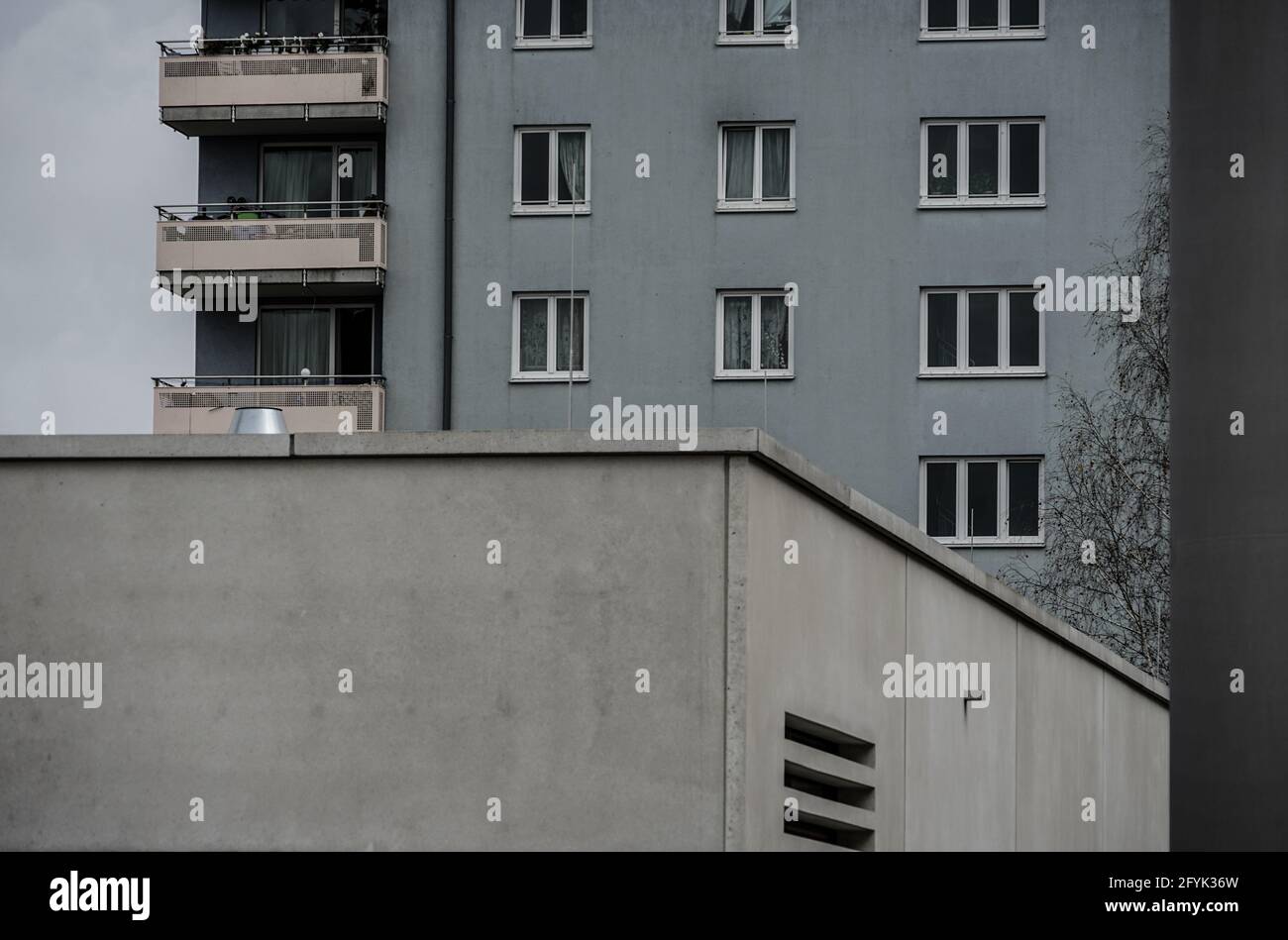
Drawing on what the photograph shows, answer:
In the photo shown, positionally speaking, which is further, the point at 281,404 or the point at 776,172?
the point at 776,172

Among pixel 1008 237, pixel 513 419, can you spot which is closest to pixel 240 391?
pixel 513 419

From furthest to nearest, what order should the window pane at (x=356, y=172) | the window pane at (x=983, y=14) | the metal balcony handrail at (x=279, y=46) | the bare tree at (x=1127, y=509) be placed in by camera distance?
the window pane at (x=356, y=172)
the metal balcony handrail at (x=279, y=46)
the window pane at (x=983, y=14)
the bare tree at (x=1127, y=509)

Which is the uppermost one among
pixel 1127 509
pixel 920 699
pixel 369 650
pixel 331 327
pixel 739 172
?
pixel 739 172

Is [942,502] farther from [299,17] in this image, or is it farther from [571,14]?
[299,17]

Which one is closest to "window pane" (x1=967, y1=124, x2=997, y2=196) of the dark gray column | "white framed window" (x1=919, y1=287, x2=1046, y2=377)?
"white framed window" (x1=919, y1=287, x2=1046, y2=377)

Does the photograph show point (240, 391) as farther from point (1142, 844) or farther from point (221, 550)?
point (221, 550)

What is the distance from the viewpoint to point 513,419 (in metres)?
38.5

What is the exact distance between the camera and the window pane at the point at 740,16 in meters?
39.4

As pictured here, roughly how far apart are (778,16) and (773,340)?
6.47 meters

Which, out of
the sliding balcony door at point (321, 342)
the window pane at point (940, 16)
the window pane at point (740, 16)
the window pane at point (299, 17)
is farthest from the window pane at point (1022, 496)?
the window pane at point (299, 17)

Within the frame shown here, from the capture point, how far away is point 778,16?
39.5 m

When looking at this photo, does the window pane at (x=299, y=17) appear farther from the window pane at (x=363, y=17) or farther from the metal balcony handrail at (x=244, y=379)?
the metal balcony handrail at (x=244, y=379)

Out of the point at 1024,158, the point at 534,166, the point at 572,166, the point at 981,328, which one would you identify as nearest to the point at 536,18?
the point at 534,166

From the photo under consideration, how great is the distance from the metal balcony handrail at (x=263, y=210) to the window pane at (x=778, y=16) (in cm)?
817
